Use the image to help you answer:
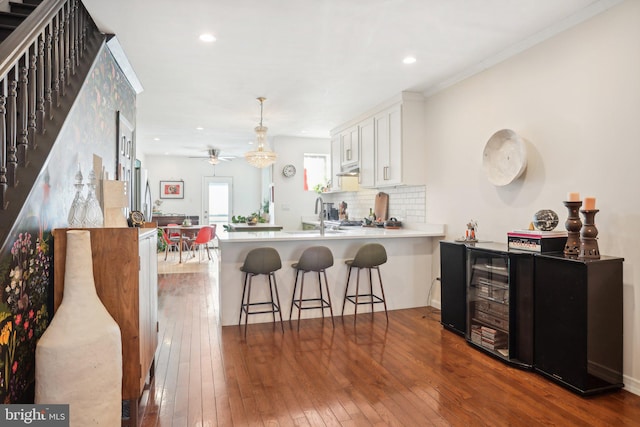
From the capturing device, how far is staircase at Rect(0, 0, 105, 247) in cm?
181

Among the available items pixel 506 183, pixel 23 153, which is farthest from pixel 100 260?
pixel 506 183

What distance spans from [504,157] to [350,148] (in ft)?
10.00

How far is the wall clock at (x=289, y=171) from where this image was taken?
8227 mm

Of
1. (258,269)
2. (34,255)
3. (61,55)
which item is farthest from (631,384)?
(61,55)

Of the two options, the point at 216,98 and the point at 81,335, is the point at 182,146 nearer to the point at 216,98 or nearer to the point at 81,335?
the point at 216,98

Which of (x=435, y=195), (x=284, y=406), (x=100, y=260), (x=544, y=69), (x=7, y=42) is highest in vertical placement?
(x=544, y=69)

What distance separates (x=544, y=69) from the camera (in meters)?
3.35

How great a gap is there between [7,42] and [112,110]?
6.38ft

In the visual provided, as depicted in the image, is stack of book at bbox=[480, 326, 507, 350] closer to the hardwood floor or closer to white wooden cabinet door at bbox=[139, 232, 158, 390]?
the hardwood floor

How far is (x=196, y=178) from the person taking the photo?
37.9 ft

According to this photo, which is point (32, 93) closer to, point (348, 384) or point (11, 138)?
point (11, 138)

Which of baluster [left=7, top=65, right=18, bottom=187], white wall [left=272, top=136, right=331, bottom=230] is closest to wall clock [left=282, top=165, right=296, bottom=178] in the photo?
white wall [left=272, top=136, right=331, bottom=230]

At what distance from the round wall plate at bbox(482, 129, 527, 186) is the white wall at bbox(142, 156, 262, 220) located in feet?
28.7

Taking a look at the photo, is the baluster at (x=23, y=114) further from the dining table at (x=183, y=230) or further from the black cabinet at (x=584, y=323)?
the dining table at (x=183, y=230)
